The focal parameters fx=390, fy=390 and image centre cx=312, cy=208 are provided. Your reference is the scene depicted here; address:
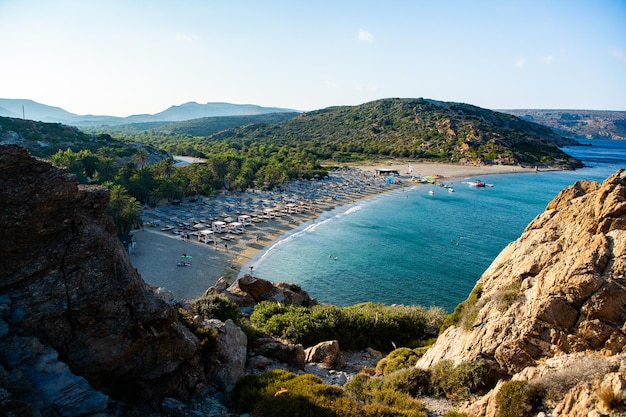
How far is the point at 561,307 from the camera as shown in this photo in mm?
10914

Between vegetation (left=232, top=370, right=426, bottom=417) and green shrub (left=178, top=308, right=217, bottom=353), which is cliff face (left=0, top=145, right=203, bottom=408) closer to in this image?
green shrub (left=178, top=308, right=217, bottom=353)

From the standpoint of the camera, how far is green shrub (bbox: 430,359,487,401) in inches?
463

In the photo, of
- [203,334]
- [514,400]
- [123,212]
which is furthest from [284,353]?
[123,212]

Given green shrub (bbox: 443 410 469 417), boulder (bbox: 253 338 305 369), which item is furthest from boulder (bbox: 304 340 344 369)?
green shrub (bbox: 443 410 469 417)

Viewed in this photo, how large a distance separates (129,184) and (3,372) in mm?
58127

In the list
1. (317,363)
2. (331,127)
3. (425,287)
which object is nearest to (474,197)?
(425,287)

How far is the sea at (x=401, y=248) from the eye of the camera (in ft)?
115

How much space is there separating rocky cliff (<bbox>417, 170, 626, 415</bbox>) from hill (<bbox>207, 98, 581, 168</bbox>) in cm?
11679

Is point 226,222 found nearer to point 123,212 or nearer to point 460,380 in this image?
point 123,212

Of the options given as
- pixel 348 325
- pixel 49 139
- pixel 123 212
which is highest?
pixel 49 139

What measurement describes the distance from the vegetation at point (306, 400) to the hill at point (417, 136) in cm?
11961

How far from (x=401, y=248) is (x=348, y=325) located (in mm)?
26741

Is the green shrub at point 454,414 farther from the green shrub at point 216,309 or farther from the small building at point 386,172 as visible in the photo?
Result: the small building at point 386,172

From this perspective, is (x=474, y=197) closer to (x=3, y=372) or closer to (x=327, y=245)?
(x=327, y=245)
